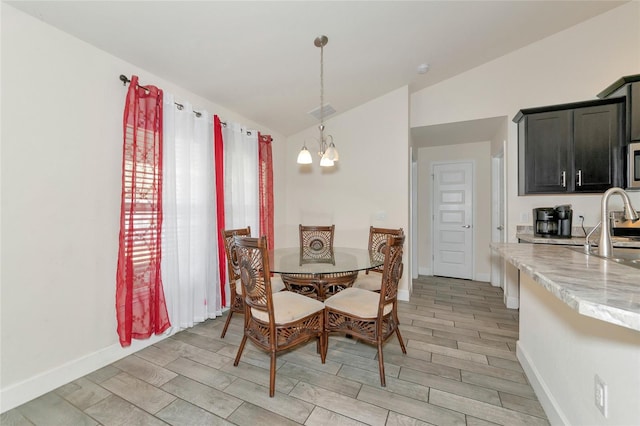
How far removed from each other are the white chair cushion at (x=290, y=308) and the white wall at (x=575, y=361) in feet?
4.72

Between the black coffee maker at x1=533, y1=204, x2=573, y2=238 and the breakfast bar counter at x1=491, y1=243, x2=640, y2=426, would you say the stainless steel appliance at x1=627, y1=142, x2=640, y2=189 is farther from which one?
the breakfast bar counter at x1=491, y1=243, x2=640, y2=426

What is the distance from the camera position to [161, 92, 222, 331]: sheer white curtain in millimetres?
2475

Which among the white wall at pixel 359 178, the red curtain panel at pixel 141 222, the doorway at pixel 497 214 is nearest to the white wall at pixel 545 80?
the white wall at pixel 359 178

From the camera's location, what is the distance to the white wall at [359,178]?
358 cm

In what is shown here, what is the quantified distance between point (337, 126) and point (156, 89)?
2.41m

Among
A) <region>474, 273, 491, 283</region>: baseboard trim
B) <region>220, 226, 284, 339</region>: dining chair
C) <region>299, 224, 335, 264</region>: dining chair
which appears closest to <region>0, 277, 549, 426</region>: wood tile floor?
<region>220, 226, 284, 339</region>: dining chair

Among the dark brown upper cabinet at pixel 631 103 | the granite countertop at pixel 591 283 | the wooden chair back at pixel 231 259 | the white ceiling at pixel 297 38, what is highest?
the white ceiling at pixel 297 38

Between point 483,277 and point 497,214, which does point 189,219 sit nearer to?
point 497,214

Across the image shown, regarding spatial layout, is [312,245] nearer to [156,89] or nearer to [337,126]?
[337,126]

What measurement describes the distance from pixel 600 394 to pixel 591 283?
0.58 meters

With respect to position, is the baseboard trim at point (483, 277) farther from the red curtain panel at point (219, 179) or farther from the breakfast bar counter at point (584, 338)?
the red curtain panel at point (219, 179)

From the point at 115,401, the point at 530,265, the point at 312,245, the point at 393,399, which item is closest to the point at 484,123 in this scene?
the point at 312,245

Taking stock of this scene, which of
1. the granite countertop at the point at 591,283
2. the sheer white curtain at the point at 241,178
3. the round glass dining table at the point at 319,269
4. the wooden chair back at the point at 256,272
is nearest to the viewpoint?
the granite countertop at the point at 591,283

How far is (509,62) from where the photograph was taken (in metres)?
3.31
